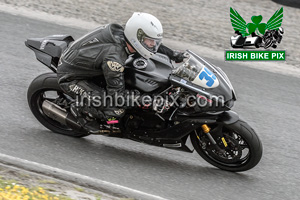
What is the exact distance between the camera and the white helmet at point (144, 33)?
518 centimetres

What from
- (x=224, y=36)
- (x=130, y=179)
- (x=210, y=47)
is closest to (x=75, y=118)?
(x=130, y=179)

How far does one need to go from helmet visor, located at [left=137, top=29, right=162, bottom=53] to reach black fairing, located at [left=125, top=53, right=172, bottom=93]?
35cm

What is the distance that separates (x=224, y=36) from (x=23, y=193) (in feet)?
23.2

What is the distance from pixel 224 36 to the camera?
35.3ft

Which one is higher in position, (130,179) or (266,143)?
(266,143)

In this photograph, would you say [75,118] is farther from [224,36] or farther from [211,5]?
[211,5]

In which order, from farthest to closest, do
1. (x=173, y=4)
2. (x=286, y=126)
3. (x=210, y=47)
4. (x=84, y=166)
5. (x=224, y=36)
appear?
(x=173, y=4) → (x=224, y=36) → (x=210, y=47) → (x=286, y=126) → (x=84, y=166)

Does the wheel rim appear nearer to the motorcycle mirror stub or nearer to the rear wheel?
the rear wheel

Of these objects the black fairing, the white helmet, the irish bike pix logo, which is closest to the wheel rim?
the black fairing

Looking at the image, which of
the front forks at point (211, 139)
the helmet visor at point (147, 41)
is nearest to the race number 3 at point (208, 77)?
the front forks at point (211, 139)

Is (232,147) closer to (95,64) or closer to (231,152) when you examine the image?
(231,152)

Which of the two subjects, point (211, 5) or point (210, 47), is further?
point (211, 5)

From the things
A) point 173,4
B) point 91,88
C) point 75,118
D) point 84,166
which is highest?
point 173,4

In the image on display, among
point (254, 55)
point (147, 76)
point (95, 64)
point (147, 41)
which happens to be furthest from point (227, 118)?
point (254, 55)
